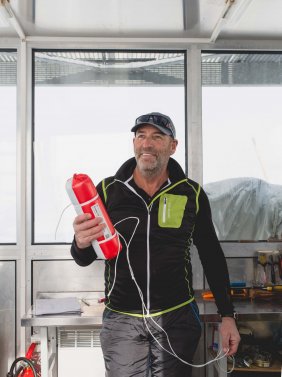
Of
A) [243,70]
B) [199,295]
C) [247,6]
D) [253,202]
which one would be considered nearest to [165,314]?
[199,295]

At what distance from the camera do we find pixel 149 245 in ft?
6.56

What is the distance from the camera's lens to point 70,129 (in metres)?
3.34

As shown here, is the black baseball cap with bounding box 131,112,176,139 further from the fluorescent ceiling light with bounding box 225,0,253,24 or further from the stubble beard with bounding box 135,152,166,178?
the fluorescent ceiling light with bounding box 225,0,253,24

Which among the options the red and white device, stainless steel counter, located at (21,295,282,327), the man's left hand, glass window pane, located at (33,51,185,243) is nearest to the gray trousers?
the man's left hand

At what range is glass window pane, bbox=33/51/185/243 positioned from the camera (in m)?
3.31

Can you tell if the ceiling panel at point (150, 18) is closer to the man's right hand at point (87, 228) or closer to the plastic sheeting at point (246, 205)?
the plastic sheeting at point (246, 205)

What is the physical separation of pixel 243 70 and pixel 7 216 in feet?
6.63

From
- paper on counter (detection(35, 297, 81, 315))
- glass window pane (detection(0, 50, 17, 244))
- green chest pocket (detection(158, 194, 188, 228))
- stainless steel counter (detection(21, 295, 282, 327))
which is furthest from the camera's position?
glass window pane (detection(0, 50, 17, 244))

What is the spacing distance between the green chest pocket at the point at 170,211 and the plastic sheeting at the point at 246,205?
1311 mm

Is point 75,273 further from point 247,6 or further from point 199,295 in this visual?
point 247,6

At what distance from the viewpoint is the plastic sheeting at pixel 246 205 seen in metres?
3.35

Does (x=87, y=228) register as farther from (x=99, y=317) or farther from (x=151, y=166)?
(x=99, y=317)

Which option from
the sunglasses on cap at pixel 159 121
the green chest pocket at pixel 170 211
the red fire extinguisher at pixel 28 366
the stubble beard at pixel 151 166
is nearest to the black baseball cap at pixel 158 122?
the sunglasses on cap at pixel 159 121

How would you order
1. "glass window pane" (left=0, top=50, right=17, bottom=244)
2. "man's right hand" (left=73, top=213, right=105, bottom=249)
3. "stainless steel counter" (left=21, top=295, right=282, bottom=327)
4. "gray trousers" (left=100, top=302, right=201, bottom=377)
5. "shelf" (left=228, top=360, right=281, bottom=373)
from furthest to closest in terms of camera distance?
"glass window pane" (left=0, top=50, right=17, bottom=244) → "shelf" (left=228, top=360, right=281, bottom=373) → "stainless steel counter" (left=21, top=295, right=282, bottom=327) → "gray trousers" (left=100, top=302, right=201, bottom=377) → "man's right hand" (left=73, top=213, right=105, bottom=249)
